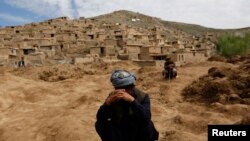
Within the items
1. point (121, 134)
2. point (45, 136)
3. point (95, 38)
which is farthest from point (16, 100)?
point (95, 38)

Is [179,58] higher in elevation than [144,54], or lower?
lower

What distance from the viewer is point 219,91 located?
1544 cm

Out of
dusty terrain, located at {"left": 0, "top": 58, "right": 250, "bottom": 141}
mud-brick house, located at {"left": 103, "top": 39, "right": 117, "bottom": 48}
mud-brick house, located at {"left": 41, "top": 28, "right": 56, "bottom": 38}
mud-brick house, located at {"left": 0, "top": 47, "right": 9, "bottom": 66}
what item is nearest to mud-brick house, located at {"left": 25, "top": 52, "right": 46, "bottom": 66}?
mud-brick house, located at {"left": 0, "top": 47, "right": 9, "bottom": 66}

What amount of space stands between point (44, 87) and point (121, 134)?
54.0 feet

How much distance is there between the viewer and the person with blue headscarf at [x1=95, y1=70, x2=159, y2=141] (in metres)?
3.75

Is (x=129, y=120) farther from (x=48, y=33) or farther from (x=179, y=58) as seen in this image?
(x=48, y=33)

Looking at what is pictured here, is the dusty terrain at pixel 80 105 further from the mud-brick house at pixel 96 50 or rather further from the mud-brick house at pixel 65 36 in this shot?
the mud-brick house at pixel 65 36

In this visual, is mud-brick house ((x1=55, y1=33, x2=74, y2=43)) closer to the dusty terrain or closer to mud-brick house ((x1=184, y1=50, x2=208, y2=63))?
mud-brick house ((x1=184, y1=50, x2=208, y2=63))

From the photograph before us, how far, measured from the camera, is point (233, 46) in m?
42.4

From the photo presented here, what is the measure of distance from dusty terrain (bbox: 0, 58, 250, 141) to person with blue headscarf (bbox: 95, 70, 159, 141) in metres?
5.85

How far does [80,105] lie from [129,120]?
12234 mm

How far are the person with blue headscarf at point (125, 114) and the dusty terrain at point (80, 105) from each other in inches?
230

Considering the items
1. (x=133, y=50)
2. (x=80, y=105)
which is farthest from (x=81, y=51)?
Answer: (x=80, y=105)

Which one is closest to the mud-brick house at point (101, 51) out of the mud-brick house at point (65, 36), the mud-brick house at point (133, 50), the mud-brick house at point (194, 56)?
the mud-brick house at point (133, 50)
